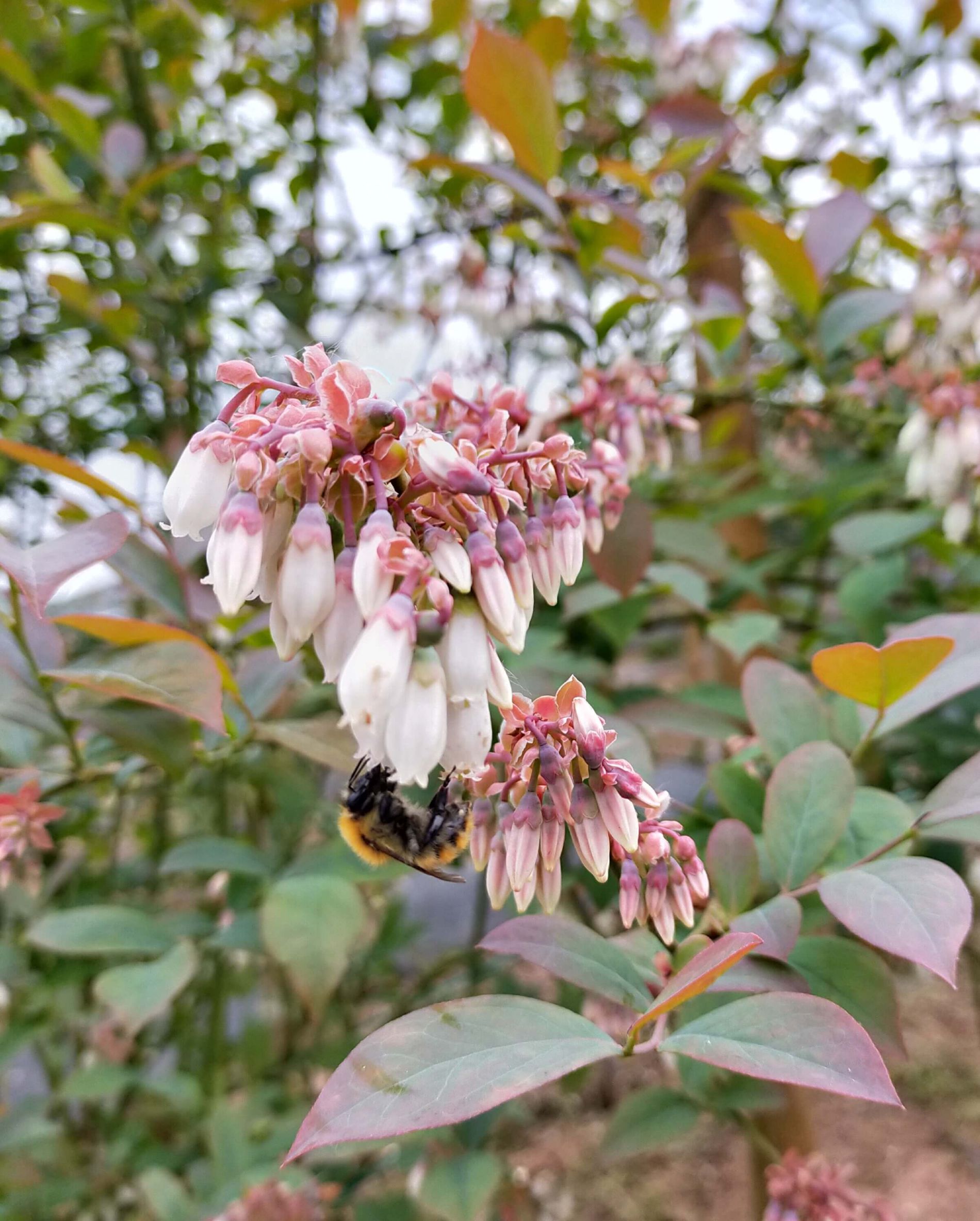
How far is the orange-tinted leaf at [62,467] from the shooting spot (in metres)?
0.52

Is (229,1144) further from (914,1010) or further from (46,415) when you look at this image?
(914,1010)

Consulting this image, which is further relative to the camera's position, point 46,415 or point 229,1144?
point 46,415

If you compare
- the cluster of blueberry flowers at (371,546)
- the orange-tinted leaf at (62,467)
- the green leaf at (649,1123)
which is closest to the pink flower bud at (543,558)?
the cluster of blueberry flowers at (371,546)

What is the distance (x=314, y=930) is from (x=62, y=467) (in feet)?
1.38

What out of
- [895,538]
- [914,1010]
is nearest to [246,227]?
[895,538]

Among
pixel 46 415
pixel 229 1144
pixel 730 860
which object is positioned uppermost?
pixel 46 415

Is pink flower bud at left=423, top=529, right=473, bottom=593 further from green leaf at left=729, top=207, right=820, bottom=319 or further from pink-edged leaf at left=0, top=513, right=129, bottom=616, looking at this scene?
green leaf at left=729, top=207, right=820, bottom=319

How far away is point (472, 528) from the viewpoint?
388 millimetres

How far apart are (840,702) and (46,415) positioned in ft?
6.56

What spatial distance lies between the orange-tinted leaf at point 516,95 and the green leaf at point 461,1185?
1.05 m

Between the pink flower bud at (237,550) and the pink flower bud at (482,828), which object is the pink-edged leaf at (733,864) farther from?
the pink flower bud at (237,550)

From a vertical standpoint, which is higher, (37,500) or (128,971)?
(37,500)

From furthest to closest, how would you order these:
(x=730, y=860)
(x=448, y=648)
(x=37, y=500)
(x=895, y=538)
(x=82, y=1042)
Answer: (x=37, y=500) < (x=82, y=1042) < (x=895, y=538) < (x=730, y=860) < (x=448, y=648)

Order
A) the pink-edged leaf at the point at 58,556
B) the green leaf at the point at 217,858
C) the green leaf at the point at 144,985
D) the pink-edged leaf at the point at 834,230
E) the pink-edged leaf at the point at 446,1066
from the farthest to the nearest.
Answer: the pink-edged leaf at the point at 834,230 < the green leaf at the point at 217,858 < the green leaf at the point at 144,985 < the pink-edged leaf at the point at 58,556 < the pink-edged leaf at the point at 446,1066
